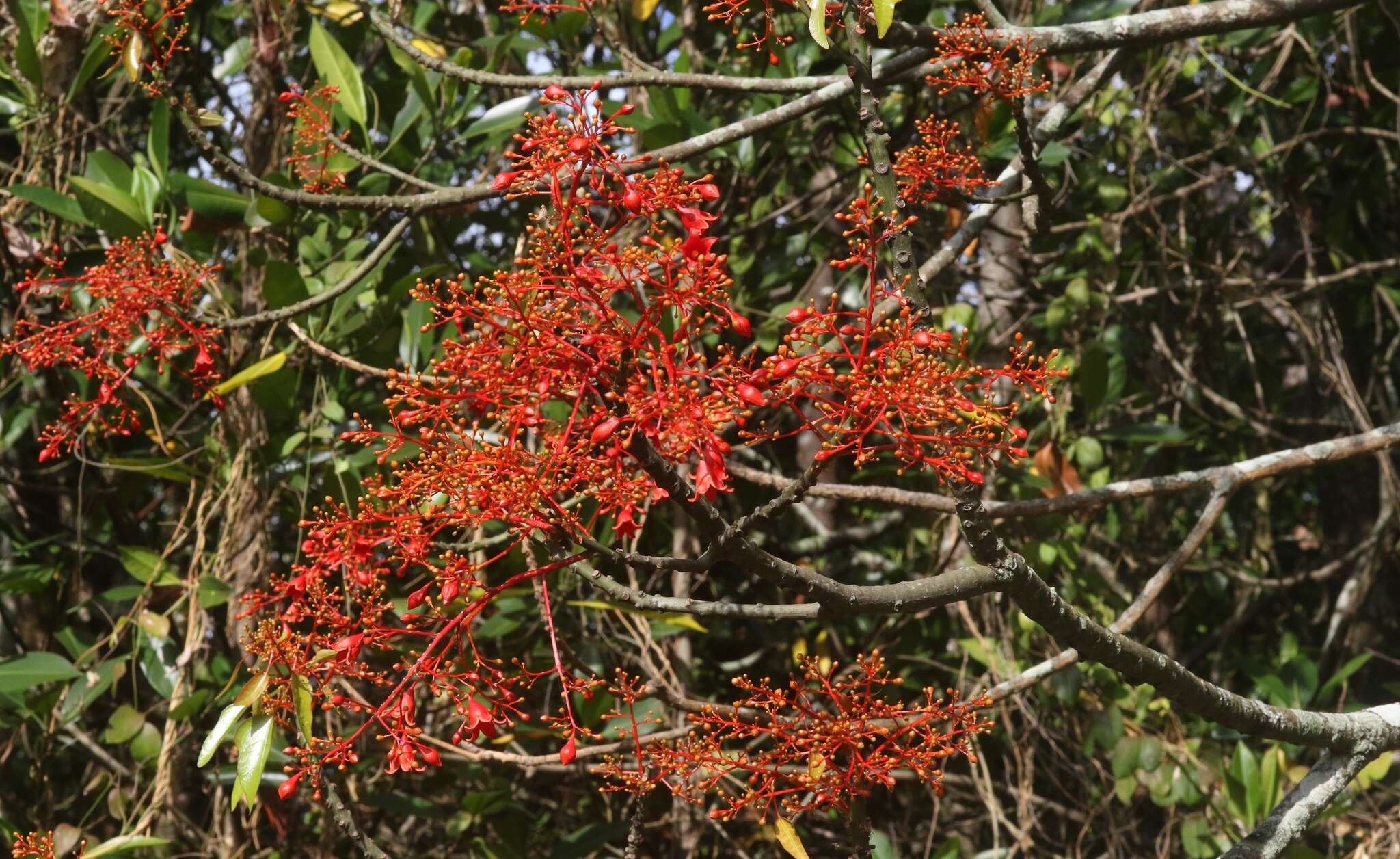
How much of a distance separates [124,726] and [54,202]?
0.87 m

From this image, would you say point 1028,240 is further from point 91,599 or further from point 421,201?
point 91,599

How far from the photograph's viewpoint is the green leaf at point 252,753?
3.98 feet

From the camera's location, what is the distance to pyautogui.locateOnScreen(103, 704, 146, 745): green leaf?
83.9 inches

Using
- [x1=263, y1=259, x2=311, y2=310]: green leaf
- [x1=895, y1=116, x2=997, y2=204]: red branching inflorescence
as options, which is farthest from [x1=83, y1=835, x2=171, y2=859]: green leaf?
[x1=895, y1=116, x2=997, y2=204]: red branching inflorescence

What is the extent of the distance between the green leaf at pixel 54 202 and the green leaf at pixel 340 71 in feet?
1.48

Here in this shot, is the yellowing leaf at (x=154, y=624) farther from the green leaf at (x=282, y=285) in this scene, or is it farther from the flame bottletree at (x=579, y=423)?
the green leaf at (x=282, y=285)

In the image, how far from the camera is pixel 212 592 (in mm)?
2029

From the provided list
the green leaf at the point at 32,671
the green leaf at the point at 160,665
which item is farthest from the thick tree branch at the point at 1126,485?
the green leaf at the point at 32,671

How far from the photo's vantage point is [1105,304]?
2580 millimetres

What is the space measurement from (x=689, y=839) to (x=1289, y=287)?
6.88ft

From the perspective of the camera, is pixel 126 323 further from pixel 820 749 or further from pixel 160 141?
pixel 820 749

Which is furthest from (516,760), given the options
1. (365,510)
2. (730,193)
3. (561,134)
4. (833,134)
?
(833,134)

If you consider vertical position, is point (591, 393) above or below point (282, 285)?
above

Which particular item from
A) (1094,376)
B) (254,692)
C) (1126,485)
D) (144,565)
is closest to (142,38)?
(144,565)
